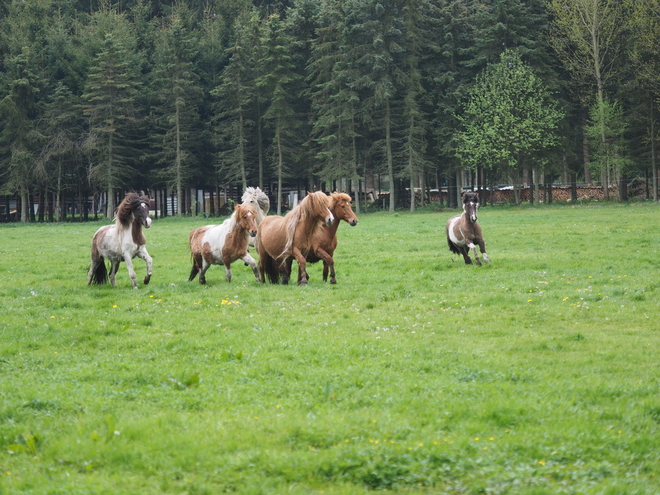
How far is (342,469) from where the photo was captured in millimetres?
5285

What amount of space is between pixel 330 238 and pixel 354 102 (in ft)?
140

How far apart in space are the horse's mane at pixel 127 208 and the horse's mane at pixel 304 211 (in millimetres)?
3269

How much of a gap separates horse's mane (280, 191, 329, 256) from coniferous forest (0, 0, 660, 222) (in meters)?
39.0

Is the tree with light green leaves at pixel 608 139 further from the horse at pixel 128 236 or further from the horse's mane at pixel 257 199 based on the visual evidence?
the horse at pixel 128 236

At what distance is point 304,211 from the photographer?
15.8 meters

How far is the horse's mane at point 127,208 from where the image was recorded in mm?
15547

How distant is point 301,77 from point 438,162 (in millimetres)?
13322

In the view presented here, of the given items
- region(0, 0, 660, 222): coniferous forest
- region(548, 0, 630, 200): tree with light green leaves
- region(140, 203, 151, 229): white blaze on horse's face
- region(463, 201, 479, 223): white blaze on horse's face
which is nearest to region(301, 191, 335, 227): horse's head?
region(140, 203, 151, 229): white blaze on horse's face

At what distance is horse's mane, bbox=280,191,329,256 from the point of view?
1559cm

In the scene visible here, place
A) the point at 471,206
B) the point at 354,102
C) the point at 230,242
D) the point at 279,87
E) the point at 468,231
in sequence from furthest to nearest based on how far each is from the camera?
1. the point at 279,87
2. the point at 354,102
3. the point at 468,231
4. the point at 471,206
5. the point at 230,242

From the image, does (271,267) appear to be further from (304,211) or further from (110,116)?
(110,116)

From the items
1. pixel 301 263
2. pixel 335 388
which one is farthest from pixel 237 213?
pixel 335 388

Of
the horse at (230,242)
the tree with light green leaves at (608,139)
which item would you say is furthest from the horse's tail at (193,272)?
the tree with light green leaves at (608,139)

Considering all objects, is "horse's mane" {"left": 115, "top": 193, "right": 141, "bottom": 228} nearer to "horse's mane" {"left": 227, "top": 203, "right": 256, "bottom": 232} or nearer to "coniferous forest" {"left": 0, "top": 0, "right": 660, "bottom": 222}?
"horse's mane" {"left": 227, "top": 203, "right": 256, "bottom": 232}
